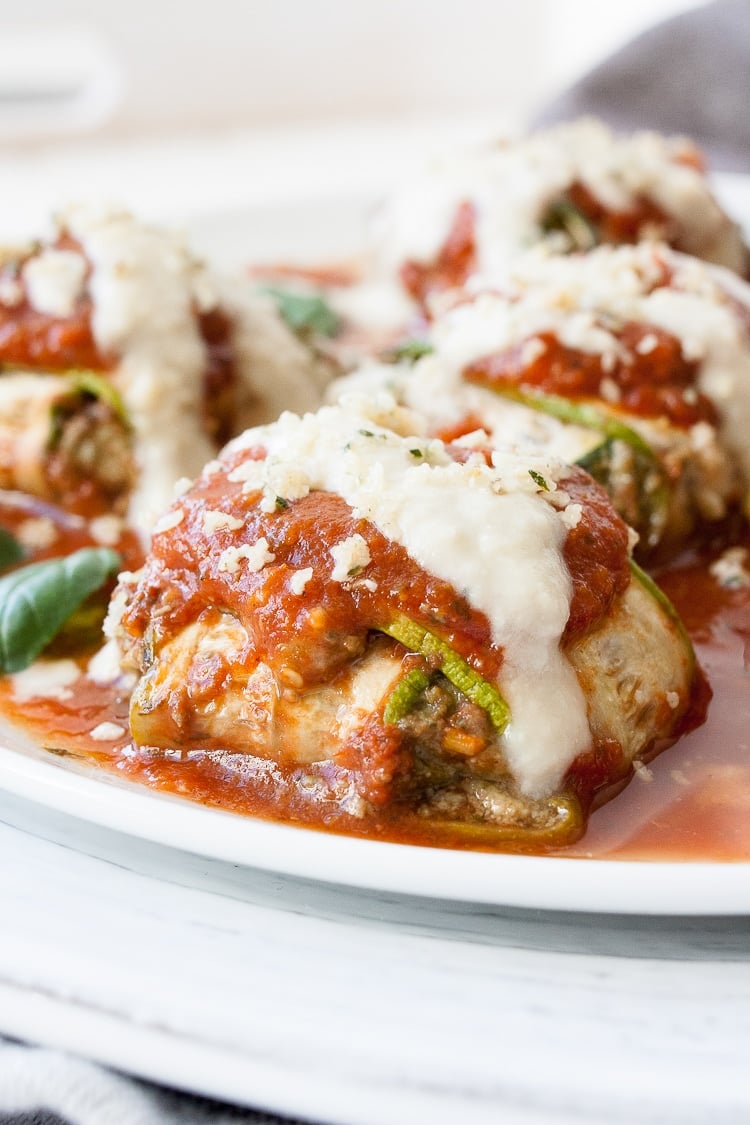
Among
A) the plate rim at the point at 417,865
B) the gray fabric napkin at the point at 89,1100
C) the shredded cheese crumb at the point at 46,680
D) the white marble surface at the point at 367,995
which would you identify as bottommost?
the gray fabric napkin at the point at 89,1100

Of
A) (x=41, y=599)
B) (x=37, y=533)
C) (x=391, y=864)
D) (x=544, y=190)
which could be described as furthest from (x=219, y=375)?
(x=391, y=864)

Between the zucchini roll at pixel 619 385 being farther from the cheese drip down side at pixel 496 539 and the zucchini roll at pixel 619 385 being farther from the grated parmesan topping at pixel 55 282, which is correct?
the grated parmesan topping at pixel 55 282

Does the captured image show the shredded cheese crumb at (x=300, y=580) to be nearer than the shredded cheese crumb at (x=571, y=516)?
Yes

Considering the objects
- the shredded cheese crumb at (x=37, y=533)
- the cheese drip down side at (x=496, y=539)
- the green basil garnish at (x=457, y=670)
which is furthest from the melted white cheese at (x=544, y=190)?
the green basil garnish at (x=457, y=670)

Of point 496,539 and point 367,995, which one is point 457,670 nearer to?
point 496,539

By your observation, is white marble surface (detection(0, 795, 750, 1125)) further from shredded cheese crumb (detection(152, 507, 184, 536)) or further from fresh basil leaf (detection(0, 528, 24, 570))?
fresh basil leaf (detection(0, 528, 24, 570))

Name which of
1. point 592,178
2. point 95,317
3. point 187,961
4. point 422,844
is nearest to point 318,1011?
point 187,961

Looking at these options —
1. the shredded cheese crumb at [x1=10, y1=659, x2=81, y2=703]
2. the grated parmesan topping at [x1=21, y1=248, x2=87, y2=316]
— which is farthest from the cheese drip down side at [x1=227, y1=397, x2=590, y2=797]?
the grated parmesan topping at [x1=21, y1=248, x2=87, y2=316]
